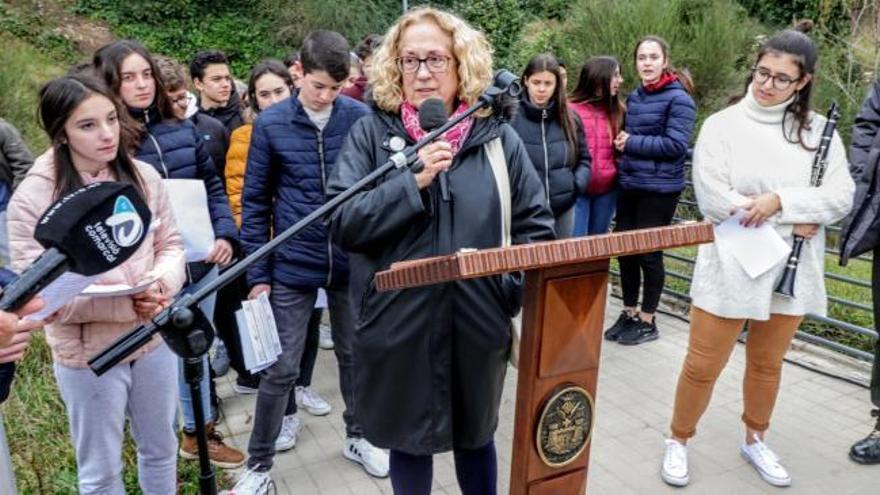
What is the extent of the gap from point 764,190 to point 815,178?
215 millimetres

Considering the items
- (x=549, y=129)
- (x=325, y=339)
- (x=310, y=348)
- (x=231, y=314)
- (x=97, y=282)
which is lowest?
(x=325, y=339)

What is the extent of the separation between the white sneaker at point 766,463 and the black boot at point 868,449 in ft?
1.37

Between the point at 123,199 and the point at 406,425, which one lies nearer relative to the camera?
the point at 123,199

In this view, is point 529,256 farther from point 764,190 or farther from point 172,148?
point 172,148

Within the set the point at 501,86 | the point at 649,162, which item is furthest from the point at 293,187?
the point at 649,162

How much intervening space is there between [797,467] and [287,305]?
2.69 m

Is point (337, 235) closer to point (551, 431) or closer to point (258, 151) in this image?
point (551, 431)

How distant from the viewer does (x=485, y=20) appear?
1705 centimetres

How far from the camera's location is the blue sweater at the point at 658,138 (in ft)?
15.9

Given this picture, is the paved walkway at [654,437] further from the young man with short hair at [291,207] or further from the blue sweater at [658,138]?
the blue sweater at [658,138]

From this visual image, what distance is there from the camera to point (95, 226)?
5.01 feet

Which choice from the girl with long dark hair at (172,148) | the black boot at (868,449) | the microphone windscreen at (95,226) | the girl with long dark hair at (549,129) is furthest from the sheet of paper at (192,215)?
the black boot at (868,449)

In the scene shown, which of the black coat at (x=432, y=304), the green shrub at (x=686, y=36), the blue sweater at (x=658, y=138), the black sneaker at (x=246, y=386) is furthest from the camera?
the green shrub at (x=686, y=36)

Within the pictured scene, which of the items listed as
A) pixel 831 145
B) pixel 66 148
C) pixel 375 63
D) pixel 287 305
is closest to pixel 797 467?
pixel 831 145
